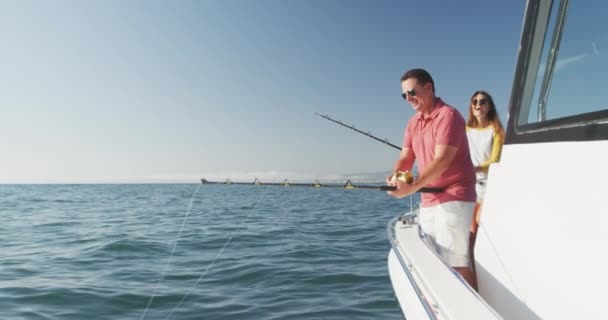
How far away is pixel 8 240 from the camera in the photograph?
10.8 metres

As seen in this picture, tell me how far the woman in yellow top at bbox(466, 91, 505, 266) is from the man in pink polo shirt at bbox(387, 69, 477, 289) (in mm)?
1555

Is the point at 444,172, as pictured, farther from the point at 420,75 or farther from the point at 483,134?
the point at 483,134

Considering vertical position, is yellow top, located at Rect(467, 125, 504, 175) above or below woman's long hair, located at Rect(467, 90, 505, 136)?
below

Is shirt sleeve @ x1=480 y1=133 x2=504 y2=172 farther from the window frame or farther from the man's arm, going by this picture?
the window frame

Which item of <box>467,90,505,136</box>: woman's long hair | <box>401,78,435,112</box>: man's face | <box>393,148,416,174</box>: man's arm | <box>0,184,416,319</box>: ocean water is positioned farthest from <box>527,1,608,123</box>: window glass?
<box>0,184,416,319</box>: ocean water

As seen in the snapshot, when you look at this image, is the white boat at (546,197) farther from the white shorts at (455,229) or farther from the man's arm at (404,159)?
the man's arm at (404,159)

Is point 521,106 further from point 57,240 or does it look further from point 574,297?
point 57,240

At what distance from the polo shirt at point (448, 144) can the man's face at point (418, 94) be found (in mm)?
75

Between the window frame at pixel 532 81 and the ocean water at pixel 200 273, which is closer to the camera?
the window frame at pixel 532 81

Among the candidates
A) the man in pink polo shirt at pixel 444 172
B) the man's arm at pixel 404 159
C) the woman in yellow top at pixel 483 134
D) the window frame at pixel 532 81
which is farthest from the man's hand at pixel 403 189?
the woman in yellow top at pixel 483 134

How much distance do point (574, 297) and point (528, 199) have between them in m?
0.63

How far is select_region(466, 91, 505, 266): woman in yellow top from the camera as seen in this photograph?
173 inches

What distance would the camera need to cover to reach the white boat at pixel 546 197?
5.66ft

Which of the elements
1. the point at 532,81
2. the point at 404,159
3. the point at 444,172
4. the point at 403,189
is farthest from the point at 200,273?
the point at 532,81
